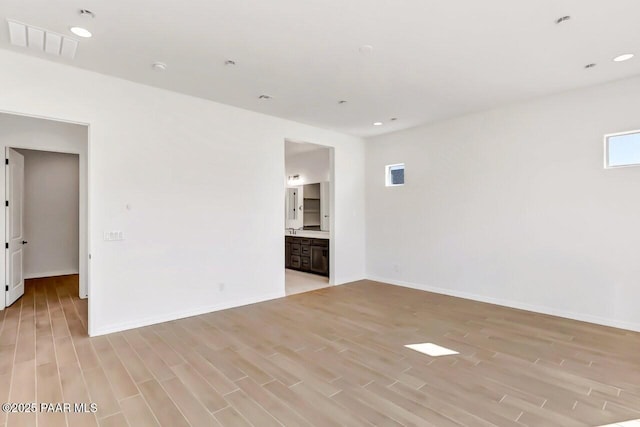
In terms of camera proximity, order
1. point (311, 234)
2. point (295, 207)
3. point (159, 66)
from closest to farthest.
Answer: point (159, 66)
point (311, 234)
point (295, 207)

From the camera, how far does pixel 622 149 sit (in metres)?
3.97

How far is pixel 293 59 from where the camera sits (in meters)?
3.38

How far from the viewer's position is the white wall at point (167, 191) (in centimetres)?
369

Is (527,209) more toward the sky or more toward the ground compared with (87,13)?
more toward the ground

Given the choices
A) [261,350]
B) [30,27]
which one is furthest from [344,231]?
[30,27]

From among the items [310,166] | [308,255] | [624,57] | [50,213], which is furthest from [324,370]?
[50,213]

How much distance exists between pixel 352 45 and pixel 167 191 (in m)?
2.89

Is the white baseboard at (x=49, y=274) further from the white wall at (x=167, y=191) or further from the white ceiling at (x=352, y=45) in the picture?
the white ceiling at (x=352, y=45)

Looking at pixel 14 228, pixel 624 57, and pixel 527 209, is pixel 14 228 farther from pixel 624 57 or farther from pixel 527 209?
pixel 624 57

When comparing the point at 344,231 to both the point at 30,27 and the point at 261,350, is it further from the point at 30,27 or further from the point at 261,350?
the point at 30,27

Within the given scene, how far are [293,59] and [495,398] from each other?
3.51 m

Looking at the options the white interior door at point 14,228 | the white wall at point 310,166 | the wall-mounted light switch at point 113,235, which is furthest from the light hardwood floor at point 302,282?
the white interior door at point 14,228

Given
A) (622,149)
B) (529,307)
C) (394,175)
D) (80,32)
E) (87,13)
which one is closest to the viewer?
(87,13)

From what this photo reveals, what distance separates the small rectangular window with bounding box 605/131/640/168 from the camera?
3.88 metres
